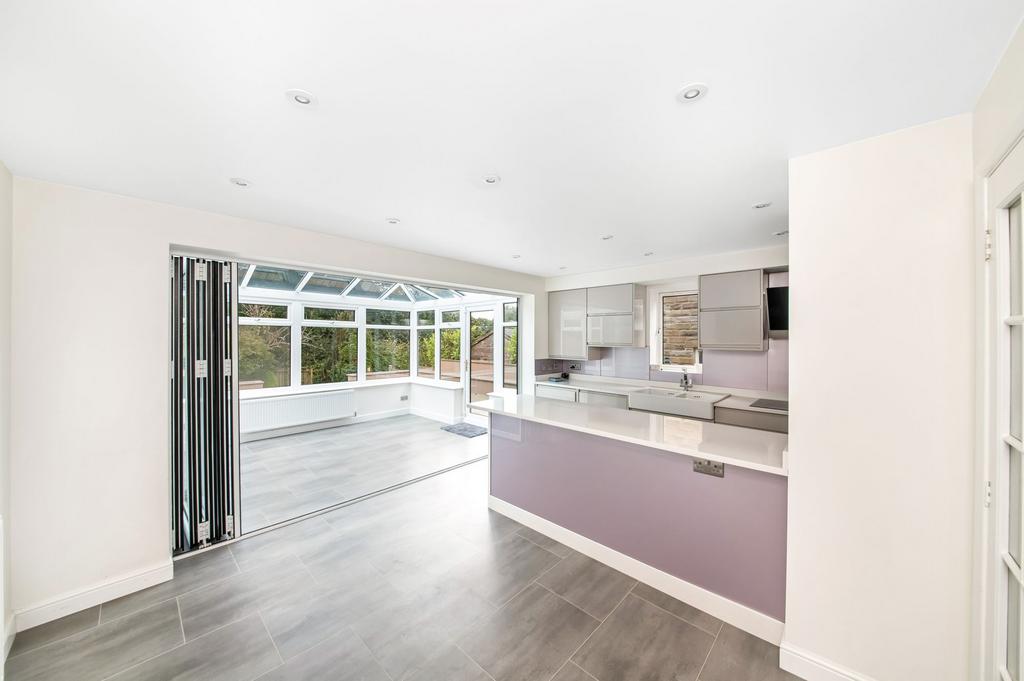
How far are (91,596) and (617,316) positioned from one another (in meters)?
4.88

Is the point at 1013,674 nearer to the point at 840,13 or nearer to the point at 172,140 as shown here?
the point at 840,13

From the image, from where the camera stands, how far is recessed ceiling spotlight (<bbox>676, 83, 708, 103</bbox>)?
1271mm

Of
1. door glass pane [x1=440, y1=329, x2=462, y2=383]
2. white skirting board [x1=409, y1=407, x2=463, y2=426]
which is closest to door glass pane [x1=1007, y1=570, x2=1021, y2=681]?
white skirting board [x1=409, y1=407, x2=463, y2=426]

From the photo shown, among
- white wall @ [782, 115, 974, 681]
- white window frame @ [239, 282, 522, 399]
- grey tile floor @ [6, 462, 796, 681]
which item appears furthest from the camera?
white window frame @ [239, 282, 522, 399]

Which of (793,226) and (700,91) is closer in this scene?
(700,91)

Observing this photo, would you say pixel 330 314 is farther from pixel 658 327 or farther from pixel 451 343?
pixel 658 327

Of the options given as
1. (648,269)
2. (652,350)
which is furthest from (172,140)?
(652,350)

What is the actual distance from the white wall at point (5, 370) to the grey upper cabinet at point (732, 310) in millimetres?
4980

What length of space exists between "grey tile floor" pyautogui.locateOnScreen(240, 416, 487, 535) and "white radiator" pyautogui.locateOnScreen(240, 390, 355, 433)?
216 mm

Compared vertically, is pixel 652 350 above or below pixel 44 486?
above

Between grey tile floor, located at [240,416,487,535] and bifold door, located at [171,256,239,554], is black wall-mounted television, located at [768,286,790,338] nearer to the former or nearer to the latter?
grey tile floor, located at [240,416,487,535]

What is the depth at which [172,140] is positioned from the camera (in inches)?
64.5

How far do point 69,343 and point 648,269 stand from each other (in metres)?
4.82

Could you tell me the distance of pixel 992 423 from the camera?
4.11ft
